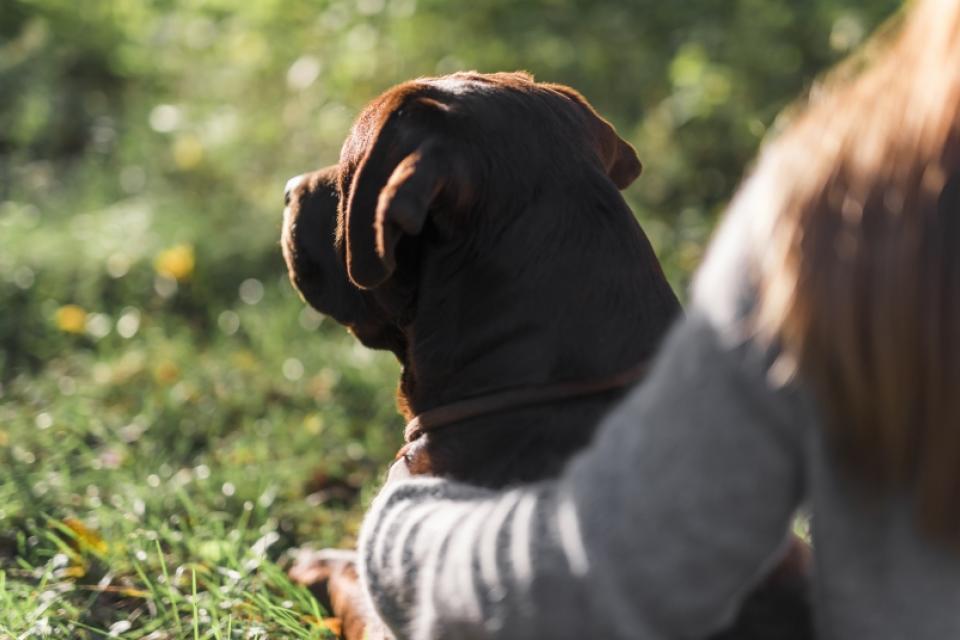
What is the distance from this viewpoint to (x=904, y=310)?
135 cm

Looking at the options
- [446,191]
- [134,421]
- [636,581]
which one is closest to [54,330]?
[134,421]

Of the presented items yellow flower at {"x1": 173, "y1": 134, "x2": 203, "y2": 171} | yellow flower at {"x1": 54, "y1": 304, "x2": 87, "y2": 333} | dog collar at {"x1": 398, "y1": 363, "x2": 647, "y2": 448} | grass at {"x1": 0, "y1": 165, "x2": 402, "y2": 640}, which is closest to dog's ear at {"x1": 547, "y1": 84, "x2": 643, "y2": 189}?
dog collar at {"x1": 398, "y1": 363, "x2": 647, "y2": 448}

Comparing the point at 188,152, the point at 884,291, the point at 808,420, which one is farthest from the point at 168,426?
the point at 884,291

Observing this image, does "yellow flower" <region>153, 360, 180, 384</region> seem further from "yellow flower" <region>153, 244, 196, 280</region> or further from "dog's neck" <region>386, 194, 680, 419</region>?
"dog's neck" <region>386, 194, 680, 419</region>

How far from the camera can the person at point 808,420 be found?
53.3 inches

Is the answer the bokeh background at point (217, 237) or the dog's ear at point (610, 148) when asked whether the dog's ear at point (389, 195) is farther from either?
the bokeh background at point (217, 237)

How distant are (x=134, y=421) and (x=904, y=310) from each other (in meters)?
3.11

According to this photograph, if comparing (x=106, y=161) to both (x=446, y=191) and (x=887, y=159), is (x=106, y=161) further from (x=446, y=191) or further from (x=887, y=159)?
(x=887, y=159)

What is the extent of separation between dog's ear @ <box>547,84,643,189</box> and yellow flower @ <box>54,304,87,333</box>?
2.81m

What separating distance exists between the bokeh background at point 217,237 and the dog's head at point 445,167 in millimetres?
936

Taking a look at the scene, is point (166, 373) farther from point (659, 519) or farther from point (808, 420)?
point (808, 420)

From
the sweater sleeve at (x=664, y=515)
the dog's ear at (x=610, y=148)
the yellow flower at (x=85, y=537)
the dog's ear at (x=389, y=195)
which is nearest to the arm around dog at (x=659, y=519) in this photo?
the sweater sleeve at (x=664, y=515)

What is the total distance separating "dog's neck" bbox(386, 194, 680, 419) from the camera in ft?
6.73

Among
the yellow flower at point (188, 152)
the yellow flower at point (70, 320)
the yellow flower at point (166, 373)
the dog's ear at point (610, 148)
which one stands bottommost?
the yellow flower at point (166, 373)
